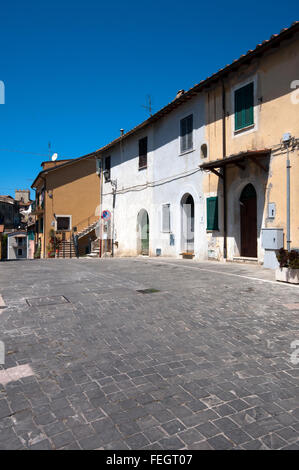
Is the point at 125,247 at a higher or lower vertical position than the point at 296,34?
lower

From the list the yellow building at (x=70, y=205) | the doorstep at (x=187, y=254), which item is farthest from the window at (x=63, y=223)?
the doorstep at (x=187, y=254)

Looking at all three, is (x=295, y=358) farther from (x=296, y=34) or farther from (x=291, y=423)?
(x=296, y=34)

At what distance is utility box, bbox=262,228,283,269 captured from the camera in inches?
383

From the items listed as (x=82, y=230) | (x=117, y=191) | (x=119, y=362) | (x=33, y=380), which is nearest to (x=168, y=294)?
(x=119, y=362)

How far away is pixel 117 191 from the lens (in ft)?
70.1

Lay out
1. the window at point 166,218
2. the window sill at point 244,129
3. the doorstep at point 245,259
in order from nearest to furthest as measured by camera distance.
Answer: the window sill at point 244,129, the doorstep at point 245,259, the window at point 166,218

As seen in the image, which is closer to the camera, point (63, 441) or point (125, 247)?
point (63, 441)

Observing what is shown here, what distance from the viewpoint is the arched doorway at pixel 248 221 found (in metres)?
11.5

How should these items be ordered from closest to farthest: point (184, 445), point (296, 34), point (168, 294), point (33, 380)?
point (184, 445), point (33, 380), point (168, 294), point (296, 34)

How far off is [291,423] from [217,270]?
7492mm

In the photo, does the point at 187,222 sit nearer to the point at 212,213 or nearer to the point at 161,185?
the point at 212,213

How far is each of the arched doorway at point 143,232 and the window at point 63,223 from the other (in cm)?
886

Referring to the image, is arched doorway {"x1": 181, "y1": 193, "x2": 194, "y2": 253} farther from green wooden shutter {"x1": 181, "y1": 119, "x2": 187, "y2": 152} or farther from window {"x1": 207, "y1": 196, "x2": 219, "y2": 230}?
green wooden shutter {"x1": 181, "y1": 119, "x2": 187, "y2": 152}

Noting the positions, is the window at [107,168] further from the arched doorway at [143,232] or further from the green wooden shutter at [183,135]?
the green wooden shutter at [183,135]
